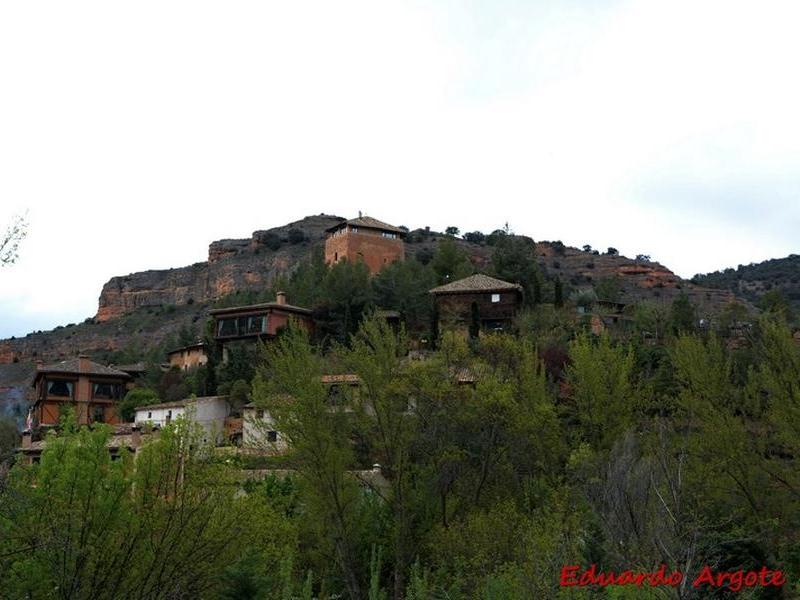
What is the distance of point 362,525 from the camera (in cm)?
2412

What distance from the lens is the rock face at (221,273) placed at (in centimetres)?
9988

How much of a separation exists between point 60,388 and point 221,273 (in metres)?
50.7

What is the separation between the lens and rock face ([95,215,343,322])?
99.9 m

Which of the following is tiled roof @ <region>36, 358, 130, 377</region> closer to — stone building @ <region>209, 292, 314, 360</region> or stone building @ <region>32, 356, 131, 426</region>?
stone building @ <region>32, 356, 131, 426</region>

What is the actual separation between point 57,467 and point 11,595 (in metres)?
2.66

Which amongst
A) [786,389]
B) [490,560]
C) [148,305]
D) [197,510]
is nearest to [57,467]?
[197,510]

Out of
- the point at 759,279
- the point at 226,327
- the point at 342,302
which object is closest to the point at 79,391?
the point at 226,327

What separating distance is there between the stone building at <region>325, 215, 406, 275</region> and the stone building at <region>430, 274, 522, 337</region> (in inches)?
690

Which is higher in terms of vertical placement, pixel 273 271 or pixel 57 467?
pixel 273 271

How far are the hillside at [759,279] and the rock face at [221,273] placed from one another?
145ft

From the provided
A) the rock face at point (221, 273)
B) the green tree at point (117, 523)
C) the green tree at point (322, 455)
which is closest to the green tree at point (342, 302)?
the green tree at point (322, 455)

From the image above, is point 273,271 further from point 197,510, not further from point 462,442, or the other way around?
point 197,510

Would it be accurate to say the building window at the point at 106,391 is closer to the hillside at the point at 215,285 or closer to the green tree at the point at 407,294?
the green tree at the point at 407,294

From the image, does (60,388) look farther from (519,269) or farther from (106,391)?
(519,269)
